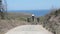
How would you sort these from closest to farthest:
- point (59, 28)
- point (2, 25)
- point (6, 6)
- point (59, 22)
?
point (59, 28) < point (59, 22) < point (2, 25) < point (6, 6)

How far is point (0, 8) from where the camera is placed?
37219mm

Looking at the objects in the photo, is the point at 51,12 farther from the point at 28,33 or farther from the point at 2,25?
the point at 28,33

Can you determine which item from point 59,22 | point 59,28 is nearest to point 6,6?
point 59,22

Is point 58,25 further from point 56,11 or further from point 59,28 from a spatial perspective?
point 56,11

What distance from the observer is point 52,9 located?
3247 centimetres

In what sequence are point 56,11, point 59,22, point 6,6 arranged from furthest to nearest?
point 6,6, point 56,11, point 59,22

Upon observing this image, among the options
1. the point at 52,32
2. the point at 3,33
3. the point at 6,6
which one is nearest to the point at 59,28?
the point at 52,32

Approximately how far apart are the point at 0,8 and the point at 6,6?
6.23ft

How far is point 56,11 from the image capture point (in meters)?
31.6

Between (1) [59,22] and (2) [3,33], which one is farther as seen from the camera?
(1) [59,22]

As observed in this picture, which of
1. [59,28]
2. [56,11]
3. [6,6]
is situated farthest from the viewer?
[6,6]

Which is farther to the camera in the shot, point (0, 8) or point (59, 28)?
point (0, 8)

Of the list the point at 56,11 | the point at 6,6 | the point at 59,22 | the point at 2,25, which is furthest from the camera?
the point at 6,6

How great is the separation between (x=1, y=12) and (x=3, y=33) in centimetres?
1526
